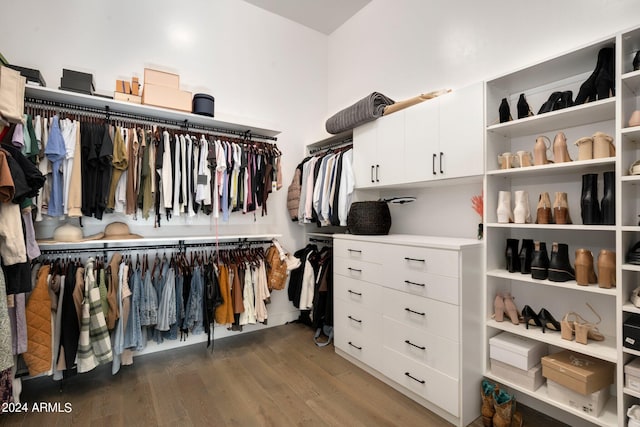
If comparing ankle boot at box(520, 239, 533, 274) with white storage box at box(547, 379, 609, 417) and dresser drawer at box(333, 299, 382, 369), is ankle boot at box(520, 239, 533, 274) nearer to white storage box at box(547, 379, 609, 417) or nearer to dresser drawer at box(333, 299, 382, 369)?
white storage box at box(547, 379, 609, 417)

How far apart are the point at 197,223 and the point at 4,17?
82.5 inches

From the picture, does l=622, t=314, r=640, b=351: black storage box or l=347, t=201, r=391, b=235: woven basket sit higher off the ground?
l=347, t=201, r=391, b=235: woven basket

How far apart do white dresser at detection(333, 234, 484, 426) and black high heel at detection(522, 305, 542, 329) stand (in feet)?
0.80

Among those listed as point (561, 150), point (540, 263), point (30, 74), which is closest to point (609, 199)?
point (561, 150)

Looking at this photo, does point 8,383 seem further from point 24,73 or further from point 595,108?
point 595,108

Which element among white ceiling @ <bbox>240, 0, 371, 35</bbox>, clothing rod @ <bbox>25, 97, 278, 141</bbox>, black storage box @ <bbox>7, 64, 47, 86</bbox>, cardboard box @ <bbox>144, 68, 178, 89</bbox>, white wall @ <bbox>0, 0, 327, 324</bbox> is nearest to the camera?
black storage box @ <bbox>7, 64, 47, 86</bbox>

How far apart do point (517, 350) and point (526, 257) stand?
1.81ft

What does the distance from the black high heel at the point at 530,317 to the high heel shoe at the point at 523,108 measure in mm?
1188

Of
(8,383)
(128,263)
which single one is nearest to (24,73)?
(128,263)

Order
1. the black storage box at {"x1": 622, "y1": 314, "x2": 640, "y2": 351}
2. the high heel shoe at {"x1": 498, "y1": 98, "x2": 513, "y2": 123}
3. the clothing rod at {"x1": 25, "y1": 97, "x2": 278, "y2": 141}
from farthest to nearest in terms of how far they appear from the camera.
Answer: the clothing rod at {"x1": 25, "y1": 97, "x2": 278, "y2": 141} → the high heel shoe at {"x1": 498, "y1": 98, "x2": 513, "y2": 123} → the black storage box at {"x1": 622, "y1": 314, "x2": 640, "y2": 351}

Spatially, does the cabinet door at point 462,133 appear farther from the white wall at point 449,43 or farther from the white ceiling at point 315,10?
the white ceiling at point 315,10

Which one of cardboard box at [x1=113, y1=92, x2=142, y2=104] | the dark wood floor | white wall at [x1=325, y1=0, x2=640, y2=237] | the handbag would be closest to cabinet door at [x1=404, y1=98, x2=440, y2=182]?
white wall at [x1=325, y1=0, x2=640, y2=237]

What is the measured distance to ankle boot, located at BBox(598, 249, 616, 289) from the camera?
154cm

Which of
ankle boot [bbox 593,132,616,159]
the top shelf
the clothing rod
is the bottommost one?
ankle boot [bbox 593,132,616,159]
